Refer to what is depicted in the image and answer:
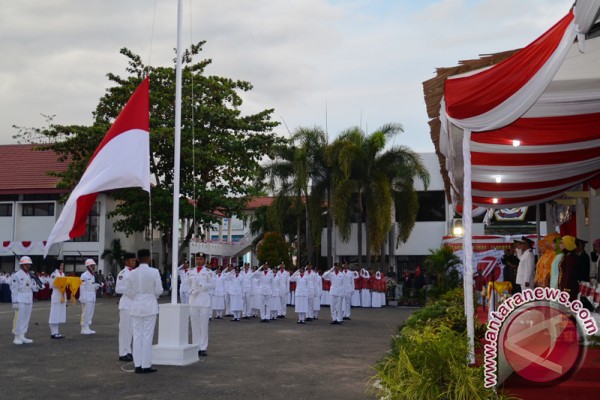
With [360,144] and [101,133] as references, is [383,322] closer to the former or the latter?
[360,144]

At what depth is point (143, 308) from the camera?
990 cm

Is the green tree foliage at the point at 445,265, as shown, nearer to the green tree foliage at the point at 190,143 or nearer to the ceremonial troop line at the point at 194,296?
the ceremonial troop line at the point at 194,296

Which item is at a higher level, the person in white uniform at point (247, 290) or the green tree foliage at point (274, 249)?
the green tree foliage at point (274, 249)

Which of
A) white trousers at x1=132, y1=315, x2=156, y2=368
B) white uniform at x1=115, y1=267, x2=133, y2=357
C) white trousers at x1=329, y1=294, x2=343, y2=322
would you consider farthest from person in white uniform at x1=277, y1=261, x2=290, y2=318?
white trousers at x1=132, y1=315, x2=156, y2=368

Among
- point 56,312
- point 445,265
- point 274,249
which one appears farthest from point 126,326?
point 274,249

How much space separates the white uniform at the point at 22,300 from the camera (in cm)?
1378

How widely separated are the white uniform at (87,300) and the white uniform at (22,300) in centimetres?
171

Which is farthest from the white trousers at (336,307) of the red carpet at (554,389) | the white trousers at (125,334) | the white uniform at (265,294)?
the red carpet at (554,389)

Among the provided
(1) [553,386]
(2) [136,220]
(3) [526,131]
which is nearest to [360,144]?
(2) [136,220]

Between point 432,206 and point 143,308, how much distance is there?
88.9ft

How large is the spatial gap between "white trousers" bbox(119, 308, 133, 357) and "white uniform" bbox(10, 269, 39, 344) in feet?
11.3

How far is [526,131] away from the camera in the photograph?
7.73 meters

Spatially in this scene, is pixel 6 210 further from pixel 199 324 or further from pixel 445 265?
pixel 199 324

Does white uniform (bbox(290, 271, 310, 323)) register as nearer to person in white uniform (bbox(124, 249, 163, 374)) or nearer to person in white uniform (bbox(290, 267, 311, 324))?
person in white uniform (bbox(290, 267, 311, 324))
